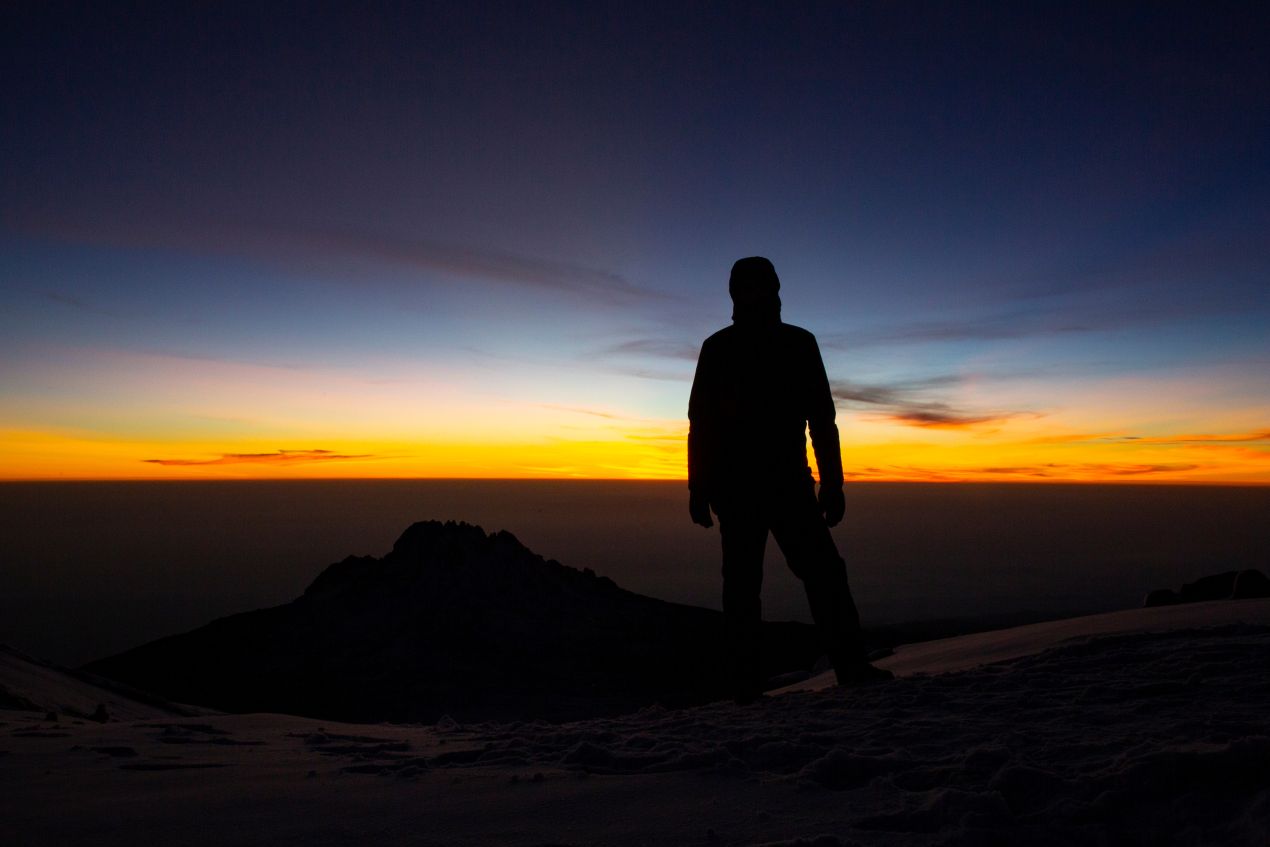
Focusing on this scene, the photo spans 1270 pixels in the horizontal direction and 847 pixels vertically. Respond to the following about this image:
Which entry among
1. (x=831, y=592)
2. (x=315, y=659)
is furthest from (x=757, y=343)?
(x=315, y=659)

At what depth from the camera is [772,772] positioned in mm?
2430

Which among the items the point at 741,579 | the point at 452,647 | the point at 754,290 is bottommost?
the point at 452,647

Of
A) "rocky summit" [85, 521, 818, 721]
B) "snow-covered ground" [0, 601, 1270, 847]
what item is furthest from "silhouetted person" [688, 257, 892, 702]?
"rocky summit" [85, 521, 818, 721]

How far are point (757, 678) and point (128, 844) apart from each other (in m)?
3.58

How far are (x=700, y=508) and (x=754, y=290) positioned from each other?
1565 mm

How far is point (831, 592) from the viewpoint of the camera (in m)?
4.92

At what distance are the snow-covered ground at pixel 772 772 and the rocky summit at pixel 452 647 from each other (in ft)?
36.2

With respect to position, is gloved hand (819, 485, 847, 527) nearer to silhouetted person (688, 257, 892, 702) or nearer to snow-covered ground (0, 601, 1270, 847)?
silhouetted person (688, 257, 892, 702)

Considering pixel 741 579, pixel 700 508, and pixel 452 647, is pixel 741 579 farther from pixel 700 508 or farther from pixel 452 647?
pixel 452 647

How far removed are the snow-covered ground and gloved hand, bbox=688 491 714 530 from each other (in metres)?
1.58

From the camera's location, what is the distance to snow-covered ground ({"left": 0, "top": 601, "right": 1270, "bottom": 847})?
74.1 inches

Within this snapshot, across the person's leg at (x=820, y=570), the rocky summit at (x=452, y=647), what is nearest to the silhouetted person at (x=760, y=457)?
the person's leg at (x=820, y=570)

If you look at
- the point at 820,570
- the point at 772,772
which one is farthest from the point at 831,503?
the point at 772,772

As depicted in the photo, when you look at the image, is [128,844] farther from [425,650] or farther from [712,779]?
[425,650]
